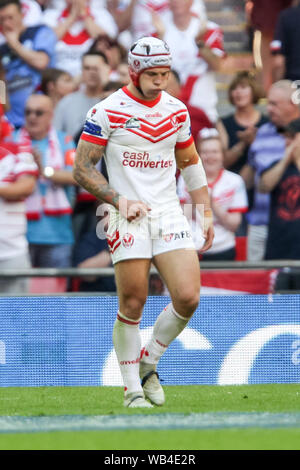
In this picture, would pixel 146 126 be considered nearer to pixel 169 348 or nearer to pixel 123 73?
pixel 169 348

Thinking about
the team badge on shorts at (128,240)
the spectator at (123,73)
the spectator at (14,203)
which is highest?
the spectator at (123,73)

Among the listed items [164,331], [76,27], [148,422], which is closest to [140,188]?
[164,331]

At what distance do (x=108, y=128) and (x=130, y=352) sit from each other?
5.48 ft

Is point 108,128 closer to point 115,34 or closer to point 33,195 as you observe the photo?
point 33,195

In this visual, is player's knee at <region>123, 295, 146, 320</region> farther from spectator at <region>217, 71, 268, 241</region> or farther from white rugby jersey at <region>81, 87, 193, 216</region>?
spectator at <region>217, 71, 268, 241</region>

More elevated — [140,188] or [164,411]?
[140,188]

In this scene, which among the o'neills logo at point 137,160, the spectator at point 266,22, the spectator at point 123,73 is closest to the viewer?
the o'neills logo at point 137,160

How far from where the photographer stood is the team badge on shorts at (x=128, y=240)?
25.0ft

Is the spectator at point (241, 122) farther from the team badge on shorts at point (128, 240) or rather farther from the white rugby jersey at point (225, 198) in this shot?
the team badge on shorts at point (128, 240)

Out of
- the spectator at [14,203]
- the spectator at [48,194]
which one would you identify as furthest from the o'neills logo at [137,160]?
the spectator at [48,194]

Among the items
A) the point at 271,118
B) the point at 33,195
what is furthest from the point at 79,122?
the point at 271,118

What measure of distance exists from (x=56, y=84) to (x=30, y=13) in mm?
1353

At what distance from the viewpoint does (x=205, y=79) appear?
13.0 metres

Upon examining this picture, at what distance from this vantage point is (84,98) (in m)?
12.3
